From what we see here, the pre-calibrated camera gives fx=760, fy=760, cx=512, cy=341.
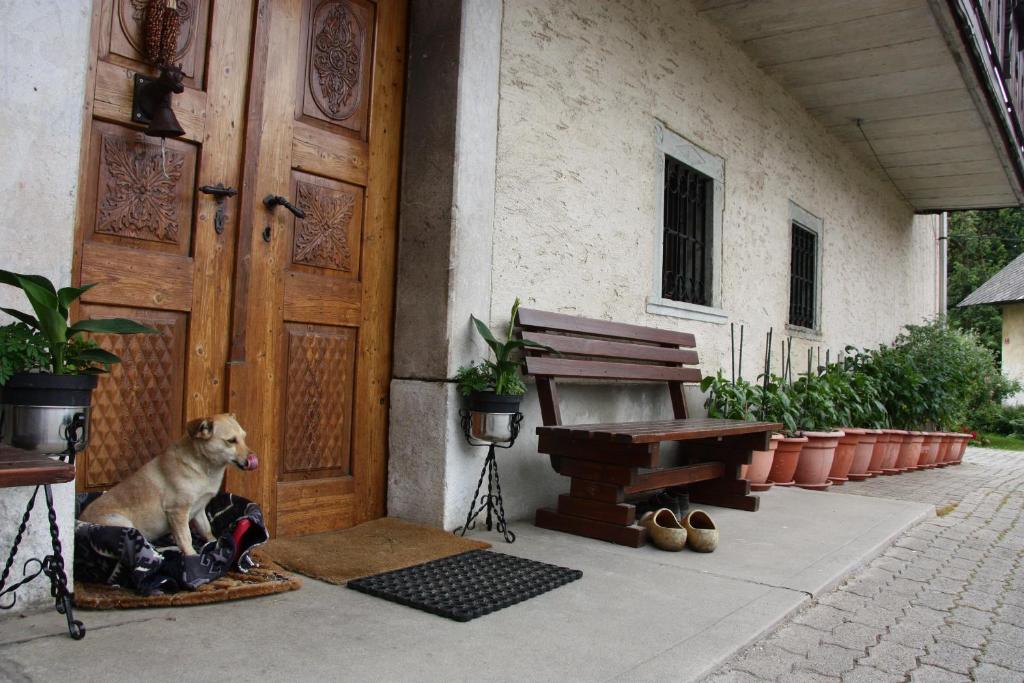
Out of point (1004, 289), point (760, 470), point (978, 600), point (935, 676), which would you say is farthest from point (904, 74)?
point (1004, 289)

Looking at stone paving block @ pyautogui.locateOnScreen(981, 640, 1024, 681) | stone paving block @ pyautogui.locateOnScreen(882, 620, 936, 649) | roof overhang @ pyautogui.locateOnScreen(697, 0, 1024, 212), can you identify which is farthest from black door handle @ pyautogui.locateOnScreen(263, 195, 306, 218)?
roof overhang @ pyautogui.locateOnScreen(697, 0, 1024, 212)

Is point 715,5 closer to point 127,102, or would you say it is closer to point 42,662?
point 127,102

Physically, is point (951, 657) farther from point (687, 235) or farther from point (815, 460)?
point (687, 235)

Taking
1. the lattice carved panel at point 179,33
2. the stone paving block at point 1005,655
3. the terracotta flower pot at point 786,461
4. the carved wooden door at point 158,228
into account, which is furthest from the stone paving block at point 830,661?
the terracotta flower pot at point 786,461

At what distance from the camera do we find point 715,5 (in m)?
6.20

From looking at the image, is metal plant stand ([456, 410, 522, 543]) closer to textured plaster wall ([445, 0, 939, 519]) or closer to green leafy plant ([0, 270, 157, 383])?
textured plaster wall ([445, 0, 939, 519])

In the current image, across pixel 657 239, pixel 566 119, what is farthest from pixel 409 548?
pixel 657 239

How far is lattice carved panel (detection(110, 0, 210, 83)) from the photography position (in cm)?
296

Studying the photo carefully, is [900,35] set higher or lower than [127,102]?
higher

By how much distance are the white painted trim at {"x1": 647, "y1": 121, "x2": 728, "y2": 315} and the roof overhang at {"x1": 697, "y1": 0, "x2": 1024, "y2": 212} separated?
1.23m

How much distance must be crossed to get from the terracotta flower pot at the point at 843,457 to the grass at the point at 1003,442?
8.82m

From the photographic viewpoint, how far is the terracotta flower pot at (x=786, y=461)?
5.93 m

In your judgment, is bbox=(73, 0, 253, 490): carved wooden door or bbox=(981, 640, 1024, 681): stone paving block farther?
bbox=(73, 0, 253, 490): carved wooden door

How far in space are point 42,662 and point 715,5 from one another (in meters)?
6.23
